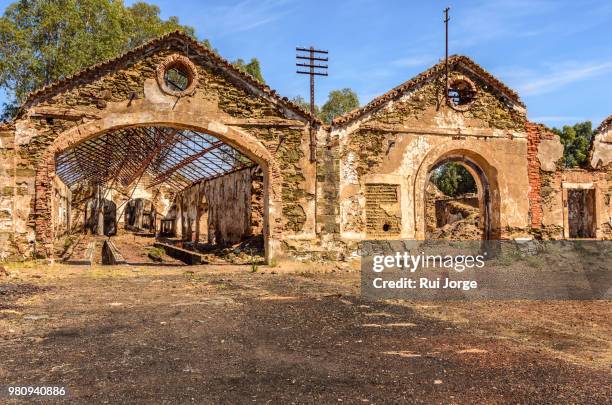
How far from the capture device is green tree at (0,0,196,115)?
1047 inches

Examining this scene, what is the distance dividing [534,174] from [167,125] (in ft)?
36.8

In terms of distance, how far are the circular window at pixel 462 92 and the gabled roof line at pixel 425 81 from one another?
0.49 metres

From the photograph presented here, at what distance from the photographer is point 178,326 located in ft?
21.9

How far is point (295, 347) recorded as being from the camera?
5.68 metres

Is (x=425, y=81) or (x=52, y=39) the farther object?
(x=52, y=39)

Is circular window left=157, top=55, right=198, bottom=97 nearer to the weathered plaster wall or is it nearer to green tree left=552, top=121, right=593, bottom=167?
the weathered plaster wall

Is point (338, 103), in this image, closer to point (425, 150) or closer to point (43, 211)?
point (425, 150)

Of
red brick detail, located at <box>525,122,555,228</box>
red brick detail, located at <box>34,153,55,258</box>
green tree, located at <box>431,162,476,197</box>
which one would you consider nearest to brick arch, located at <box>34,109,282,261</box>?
red brick detail, located at <box>34,153,55,258</box>

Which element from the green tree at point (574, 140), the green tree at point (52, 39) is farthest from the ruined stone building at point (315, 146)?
the green tree at point (574, 140)

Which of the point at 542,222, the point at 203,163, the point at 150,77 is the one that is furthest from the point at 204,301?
the point at 203,163

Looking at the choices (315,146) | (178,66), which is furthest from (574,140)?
(178,66)

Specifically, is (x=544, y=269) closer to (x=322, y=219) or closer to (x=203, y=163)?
(x=322, y=219)

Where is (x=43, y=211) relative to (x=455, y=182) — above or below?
below

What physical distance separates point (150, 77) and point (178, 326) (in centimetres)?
882
